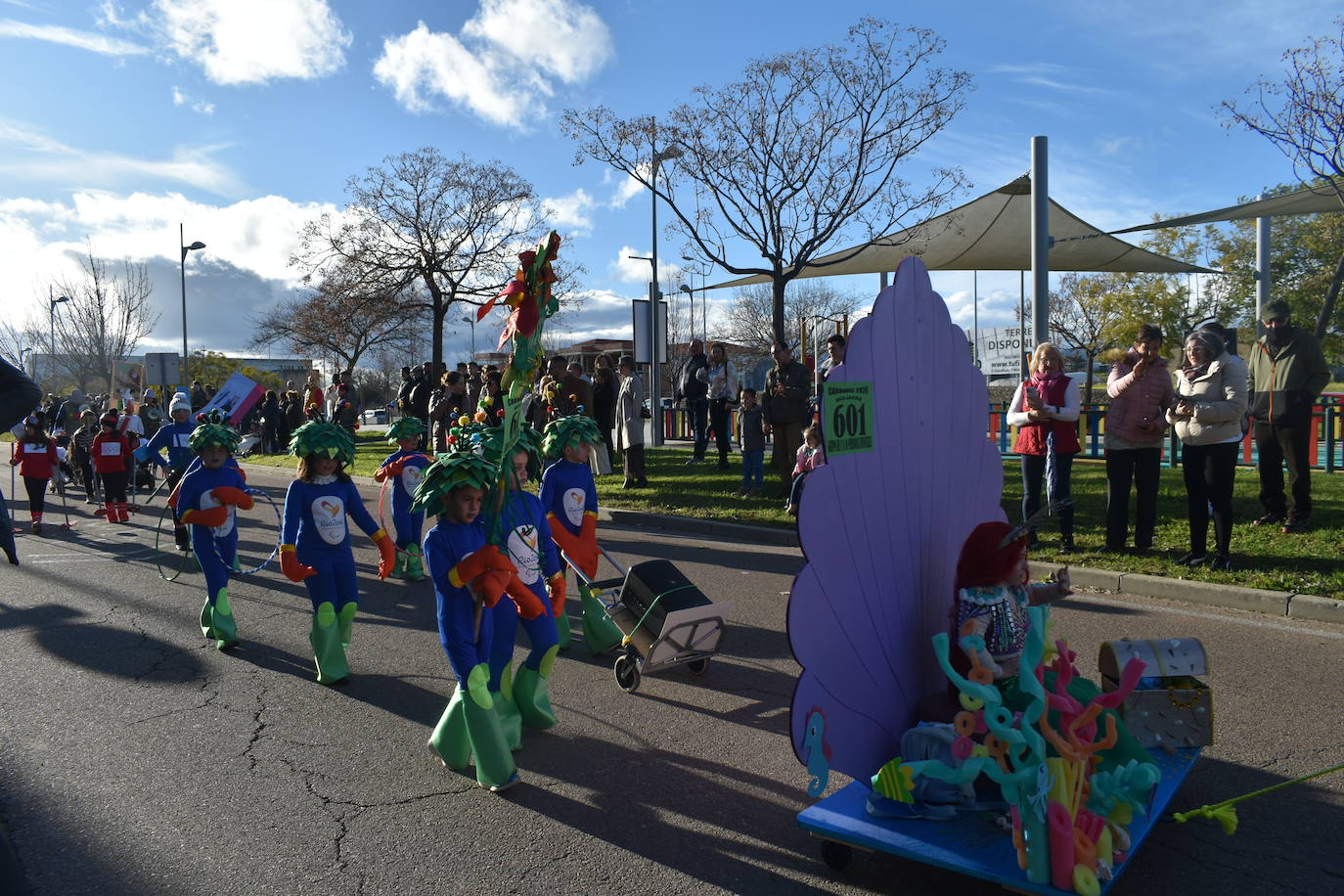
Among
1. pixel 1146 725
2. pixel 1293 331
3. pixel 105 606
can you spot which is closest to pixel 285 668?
pixel 105 606

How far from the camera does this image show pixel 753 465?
510 inches

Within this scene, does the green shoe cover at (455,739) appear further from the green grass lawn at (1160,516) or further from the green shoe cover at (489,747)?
the green grass lawn at (1160,516)

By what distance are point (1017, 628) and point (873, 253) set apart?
523 inches

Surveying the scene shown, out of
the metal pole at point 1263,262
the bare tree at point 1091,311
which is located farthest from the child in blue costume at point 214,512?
the bare tree at point 1091,311

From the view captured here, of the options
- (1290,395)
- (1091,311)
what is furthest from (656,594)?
(1091,311)

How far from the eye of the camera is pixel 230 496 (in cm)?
721

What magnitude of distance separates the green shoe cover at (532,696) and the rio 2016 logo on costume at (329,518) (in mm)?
1823

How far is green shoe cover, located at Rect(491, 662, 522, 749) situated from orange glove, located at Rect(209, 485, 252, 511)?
3.44m

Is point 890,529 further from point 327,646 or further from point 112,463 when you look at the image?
point 112,463

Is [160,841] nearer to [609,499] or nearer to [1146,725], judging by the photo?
[1146,725]

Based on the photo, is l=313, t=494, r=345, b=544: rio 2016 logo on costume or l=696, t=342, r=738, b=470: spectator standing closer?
l=313, t=494, r=345, b=544: rio 2016 logo on costume

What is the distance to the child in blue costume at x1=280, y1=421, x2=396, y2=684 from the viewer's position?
235 inches

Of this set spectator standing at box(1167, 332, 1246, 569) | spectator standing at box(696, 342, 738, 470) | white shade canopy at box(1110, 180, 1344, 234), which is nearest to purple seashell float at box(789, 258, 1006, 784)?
spectator standing at box(1167, 332, 1246, 569)

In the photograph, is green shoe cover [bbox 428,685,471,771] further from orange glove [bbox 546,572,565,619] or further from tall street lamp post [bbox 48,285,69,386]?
tall street lamp post [bbox 48,285,69,386]
